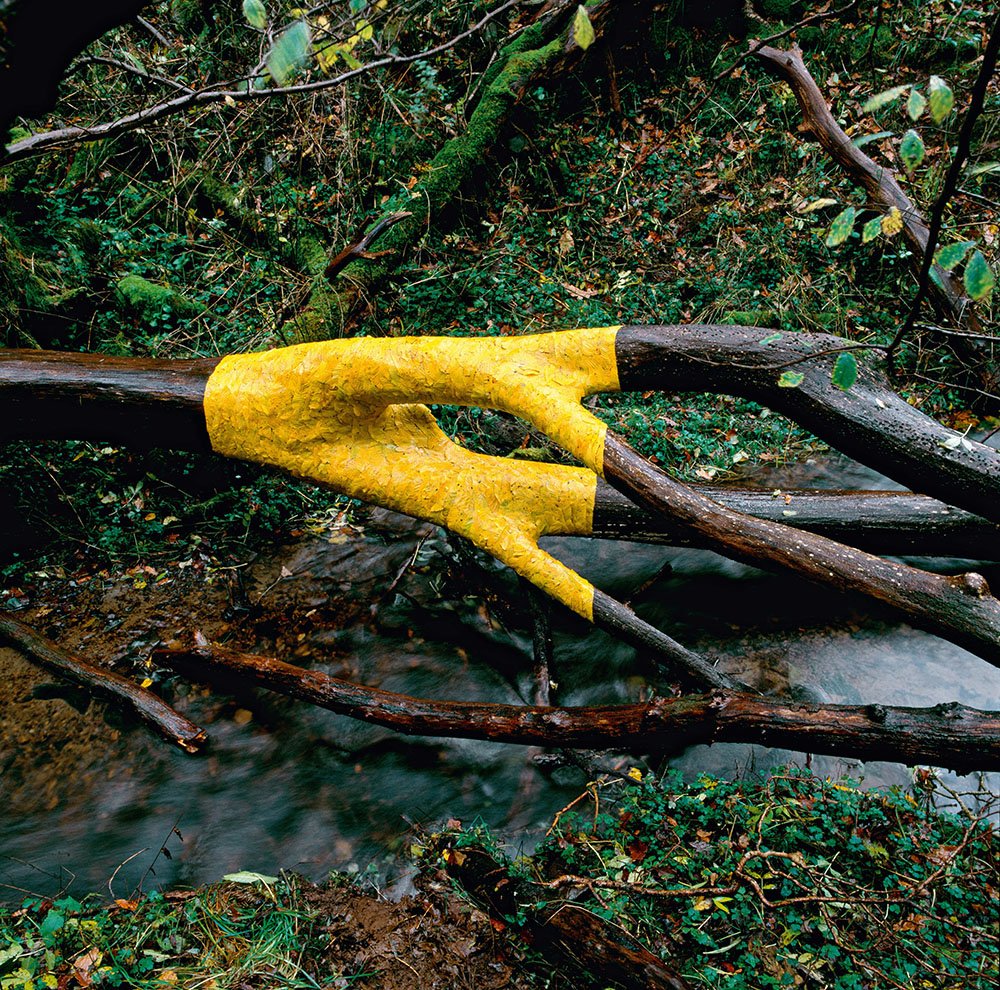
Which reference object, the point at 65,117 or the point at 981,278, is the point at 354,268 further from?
the point at 981,278

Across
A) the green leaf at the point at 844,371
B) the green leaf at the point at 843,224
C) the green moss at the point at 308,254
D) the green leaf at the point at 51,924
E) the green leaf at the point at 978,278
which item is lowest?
the green leaf at the point at 51,924

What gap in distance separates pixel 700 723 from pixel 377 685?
80.0 inches

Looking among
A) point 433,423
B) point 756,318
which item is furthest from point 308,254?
point 756,318

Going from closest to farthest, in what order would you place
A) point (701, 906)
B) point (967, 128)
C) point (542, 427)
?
point (967, 128)
point (701, 906)
point (542, 427)

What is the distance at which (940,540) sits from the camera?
13.2 feet

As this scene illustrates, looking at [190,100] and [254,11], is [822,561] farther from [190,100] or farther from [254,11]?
[190,100]

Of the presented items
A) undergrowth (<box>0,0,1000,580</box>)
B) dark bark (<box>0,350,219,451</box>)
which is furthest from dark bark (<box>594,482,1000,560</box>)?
dark bark (<box>0,350,219,451</box>)

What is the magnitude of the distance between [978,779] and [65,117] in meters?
8.58

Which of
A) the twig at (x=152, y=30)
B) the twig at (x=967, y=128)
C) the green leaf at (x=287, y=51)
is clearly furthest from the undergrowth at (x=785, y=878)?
the twig at (x=152, y=30)

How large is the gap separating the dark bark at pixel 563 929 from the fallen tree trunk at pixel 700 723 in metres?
0.59

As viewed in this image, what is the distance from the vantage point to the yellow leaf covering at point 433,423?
11.2 ft

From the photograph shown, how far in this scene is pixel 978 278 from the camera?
141 cm

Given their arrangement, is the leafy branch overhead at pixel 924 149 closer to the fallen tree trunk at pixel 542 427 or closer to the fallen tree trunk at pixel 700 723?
the fallen tree trunk at pixel 542 427

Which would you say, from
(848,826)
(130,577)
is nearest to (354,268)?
(130,577)
